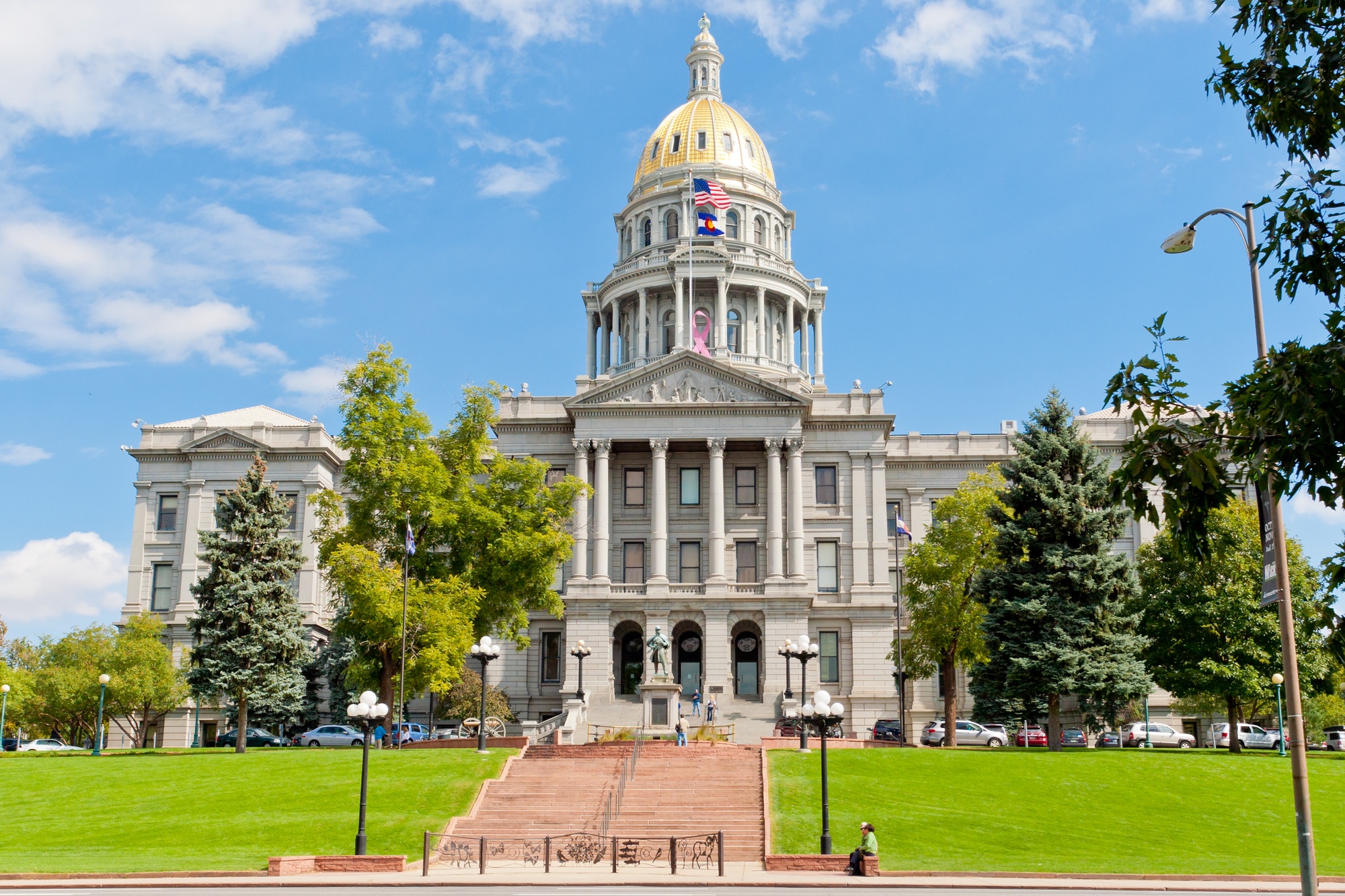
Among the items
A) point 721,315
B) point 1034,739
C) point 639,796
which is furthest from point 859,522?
point 639,796

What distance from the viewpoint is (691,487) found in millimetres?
68750

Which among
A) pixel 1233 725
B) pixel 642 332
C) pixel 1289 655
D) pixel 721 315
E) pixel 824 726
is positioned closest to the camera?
pixel 1289 655

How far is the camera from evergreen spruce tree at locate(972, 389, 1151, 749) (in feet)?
150

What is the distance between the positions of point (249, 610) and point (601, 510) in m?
20.8

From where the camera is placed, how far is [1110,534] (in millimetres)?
47906

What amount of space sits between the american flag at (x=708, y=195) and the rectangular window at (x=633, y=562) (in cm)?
2211

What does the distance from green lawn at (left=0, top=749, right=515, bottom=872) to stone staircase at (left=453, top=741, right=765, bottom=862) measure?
51.6 inches

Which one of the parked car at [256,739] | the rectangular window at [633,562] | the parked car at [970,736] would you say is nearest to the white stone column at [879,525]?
the parked car at [970,736]

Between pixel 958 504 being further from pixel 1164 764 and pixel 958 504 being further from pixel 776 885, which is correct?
pixel 776 885

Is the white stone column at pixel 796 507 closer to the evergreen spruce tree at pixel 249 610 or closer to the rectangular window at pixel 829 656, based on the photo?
the rectangular window at pixel 829 656

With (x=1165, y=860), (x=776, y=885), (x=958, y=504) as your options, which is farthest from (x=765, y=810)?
(x=958, y=504)

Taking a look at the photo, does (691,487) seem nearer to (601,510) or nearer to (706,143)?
(601,510)

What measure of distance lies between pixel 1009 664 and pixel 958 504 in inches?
421

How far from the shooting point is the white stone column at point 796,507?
214 ft
